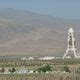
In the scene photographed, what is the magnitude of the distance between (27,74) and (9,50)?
128647 millimetres

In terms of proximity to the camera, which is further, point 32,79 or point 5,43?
point 5,43

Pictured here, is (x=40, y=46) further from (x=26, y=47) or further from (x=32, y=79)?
(x=32, y=79)

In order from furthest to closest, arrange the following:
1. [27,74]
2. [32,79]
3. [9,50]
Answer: [9,50] → [27,74] → [32,79]

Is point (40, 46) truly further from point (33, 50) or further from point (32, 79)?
point (32, 79)

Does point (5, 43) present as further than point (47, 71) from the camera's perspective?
Yes

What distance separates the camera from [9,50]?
184 meters

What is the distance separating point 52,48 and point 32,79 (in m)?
137

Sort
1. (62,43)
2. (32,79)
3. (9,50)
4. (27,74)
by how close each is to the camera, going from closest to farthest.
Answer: (32,79) < (27,74) < (9,50) < (62,43)

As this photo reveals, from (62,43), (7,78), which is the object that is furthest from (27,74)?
(62,43)

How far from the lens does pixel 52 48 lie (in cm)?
18888

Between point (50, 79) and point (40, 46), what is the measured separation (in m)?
142

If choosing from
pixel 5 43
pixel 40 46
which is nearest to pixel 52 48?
pixel 40 46

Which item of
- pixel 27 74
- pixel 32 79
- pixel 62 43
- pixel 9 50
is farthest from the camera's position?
pixel 62 43

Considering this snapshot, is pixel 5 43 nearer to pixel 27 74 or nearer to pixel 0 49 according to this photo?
pixel 0 49
